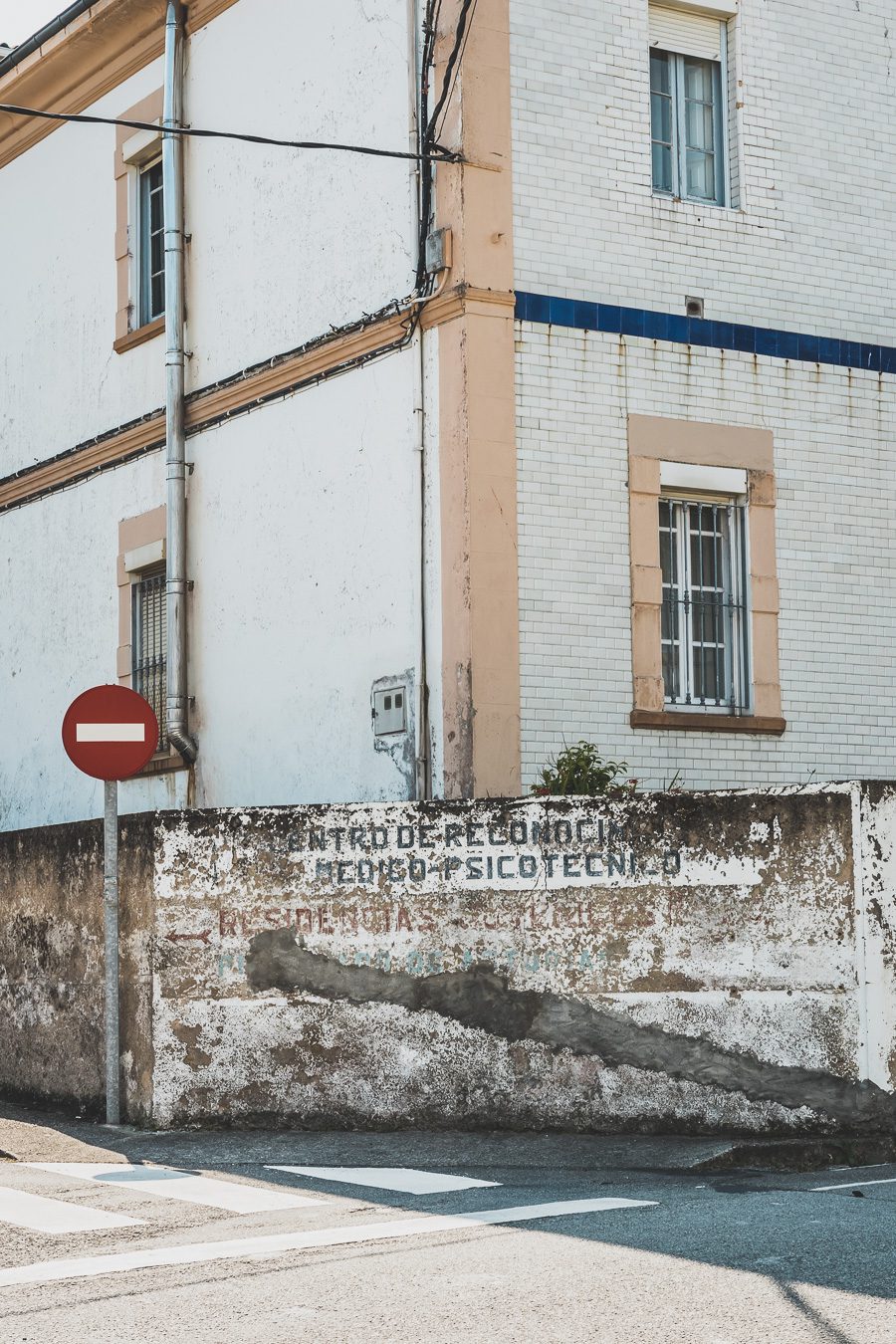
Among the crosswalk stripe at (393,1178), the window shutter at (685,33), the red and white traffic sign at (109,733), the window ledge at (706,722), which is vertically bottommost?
the crosswalk stripe at (393,1178)

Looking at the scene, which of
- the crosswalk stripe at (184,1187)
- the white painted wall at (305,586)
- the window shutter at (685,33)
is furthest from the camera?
the window shutter at (685,33)

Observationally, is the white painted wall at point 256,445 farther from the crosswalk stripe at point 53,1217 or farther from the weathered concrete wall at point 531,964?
the crosswalk stripe at point 53,1217

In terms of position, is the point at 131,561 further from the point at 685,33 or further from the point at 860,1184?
the point at 860,1184

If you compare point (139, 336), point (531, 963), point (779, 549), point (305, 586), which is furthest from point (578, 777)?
point (139, 336)

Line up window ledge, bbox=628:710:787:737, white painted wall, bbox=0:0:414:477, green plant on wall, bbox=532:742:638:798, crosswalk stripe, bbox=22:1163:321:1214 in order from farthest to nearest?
1. white painted wall, bbox=0:0:414:477
2. window ledge, bbox=628:710:787:737
3. green plant on wall, bbox=532:742:638:798
4. crosswalk stripe, bbox=22:1163:321:1214

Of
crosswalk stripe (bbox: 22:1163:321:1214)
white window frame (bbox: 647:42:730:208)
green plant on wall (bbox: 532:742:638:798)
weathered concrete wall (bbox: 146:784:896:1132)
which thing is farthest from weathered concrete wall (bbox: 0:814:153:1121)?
white window frame (bbox: 647:42:730:208)

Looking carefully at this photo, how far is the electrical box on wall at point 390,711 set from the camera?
518 inches

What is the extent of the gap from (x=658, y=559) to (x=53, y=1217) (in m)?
7.33

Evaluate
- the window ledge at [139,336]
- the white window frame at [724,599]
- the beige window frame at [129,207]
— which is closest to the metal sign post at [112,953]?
the white window frame at [724,599]

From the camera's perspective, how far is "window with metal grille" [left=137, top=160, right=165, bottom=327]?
16797 millimetres

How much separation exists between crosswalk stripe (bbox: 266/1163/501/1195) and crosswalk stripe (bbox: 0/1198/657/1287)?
0.76 meters

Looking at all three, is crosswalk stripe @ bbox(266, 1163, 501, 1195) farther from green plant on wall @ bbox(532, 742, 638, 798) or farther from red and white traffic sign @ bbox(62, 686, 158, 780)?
green plant on wall @ bbox(532, 742, 638, 798)

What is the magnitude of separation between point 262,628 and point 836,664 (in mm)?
4351

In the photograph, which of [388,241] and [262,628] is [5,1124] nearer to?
[262,628]
